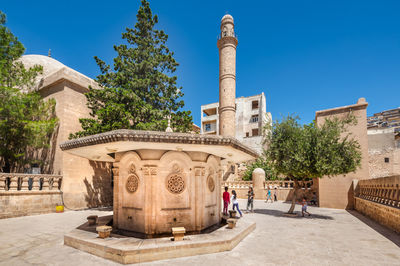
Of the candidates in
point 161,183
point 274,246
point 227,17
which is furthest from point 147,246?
point 227,17

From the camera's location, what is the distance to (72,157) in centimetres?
1694

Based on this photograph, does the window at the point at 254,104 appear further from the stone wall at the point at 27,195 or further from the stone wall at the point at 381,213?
the stone wall at the point at 27,195

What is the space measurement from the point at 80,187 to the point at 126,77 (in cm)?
911

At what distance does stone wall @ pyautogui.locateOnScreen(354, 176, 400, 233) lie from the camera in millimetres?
9680

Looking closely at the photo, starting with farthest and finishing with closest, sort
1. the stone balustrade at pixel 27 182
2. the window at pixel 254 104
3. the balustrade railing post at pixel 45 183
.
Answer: the window at pixel 254 104, the balustrade railing post at pixel 45 183, the stone balustrade at pixel 27 182

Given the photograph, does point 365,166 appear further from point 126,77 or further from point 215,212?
point 126,77

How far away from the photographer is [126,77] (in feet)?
60.2

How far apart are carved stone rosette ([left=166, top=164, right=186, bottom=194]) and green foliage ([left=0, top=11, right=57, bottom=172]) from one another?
1252 cm

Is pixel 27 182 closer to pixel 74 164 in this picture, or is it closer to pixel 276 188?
pixel 74 164

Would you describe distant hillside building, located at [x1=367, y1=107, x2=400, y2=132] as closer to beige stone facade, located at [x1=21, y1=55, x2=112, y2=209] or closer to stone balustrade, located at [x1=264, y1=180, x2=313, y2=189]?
stone balustrade, located at [x1=264, y1=180, x2=313, y2=189]

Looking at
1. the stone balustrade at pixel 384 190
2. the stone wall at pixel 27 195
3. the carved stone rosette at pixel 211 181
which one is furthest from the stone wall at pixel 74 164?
the stone balustrade at pixel 384 190

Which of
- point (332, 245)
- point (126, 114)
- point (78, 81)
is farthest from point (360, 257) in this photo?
point (78, 81)

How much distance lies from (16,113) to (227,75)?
2514 cm

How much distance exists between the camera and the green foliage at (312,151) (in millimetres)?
12977
